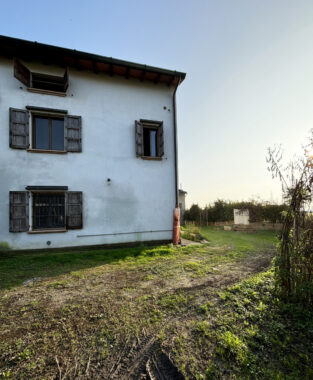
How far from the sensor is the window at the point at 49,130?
6.33m

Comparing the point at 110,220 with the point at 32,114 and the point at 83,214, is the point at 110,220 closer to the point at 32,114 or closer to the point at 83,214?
the point at 83,214

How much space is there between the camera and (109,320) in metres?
2.41

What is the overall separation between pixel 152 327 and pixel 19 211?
5.96 metres

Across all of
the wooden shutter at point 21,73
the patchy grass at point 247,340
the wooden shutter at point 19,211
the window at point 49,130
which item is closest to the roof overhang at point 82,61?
the wooden shutter at point 21,73

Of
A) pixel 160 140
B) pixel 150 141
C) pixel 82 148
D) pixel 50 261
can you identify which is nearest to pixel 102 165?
pixel 82 148

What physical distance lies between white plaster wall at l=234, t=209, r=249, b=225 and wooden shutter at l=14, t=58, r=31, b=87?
44.4 feet

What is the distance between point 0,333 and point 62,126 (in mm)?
6493

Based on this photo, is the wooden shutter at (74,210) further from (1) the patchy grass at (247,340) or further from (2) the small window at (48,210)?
(1) the patchy grass at (247,340)

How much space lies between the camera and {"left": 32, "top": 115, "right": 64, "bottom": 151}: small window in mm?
6688

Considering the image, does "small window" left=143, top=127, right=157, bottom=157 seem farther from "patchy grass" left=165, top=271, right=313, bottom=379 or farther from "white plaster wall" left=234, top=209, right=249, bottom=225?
"white plaster wall" left=234, top=209, right=249, bottom=225

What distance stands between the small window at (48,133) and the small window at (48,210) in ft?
5.85

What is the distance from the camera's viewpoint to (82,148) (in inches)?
270

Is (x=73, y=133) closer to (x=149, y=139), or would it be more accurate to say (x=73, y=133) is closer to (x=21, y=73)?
(x=21, y=73)

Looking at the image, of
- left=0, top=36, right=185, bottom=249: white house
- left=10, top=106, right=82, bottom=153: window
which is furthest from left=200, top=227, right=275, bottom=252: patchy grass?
left=10, top=106, right=82, bottom=153: window
